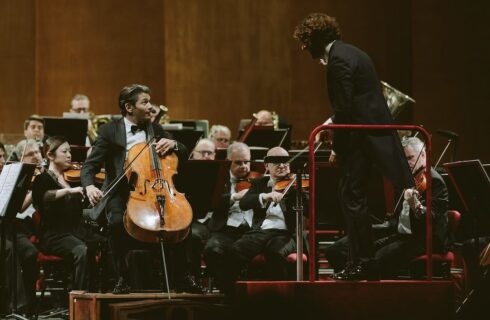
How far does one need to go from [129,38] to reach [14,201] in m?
5.57

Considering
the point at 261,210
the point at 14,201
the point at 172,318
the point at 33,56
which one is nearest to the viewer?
the point at 172,318

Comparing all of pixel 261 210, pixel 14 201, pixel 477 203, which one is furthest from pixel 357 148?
pixel 14 201

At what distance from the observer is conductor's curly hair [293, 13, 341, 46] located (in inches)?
177

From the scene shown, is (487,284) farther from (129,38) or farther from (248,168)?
(129,38)

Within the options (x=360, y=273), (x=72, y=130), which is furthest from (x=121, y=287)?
(x=72, y=130)

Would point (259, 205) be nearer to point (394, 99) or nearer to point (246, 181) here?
point (246, 181)

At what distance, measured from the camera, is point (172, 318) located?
472cm

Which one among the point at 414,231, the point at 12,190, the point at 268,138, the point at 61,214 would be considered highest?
the point at 268,138

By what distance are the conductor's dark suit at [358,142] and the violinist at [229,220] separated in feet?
5.96

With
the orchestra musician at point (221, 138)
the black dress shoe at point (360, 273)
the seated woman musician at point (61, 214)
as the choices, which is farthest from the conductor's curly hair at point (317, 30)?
the orchestra musician at point (221, 138)

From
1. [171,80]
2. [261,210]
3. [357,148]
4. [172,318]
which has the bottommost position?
[172,318]

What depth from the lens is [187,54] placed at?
34.3 ft

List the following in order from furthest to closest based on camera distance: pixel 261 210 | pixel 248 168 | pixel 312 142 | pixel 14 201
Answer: pixel 248 168 → pixel 261 210 → pixel 14 201 → pixel 312 142

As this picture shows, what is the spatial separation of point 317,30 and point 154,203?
1347mm
